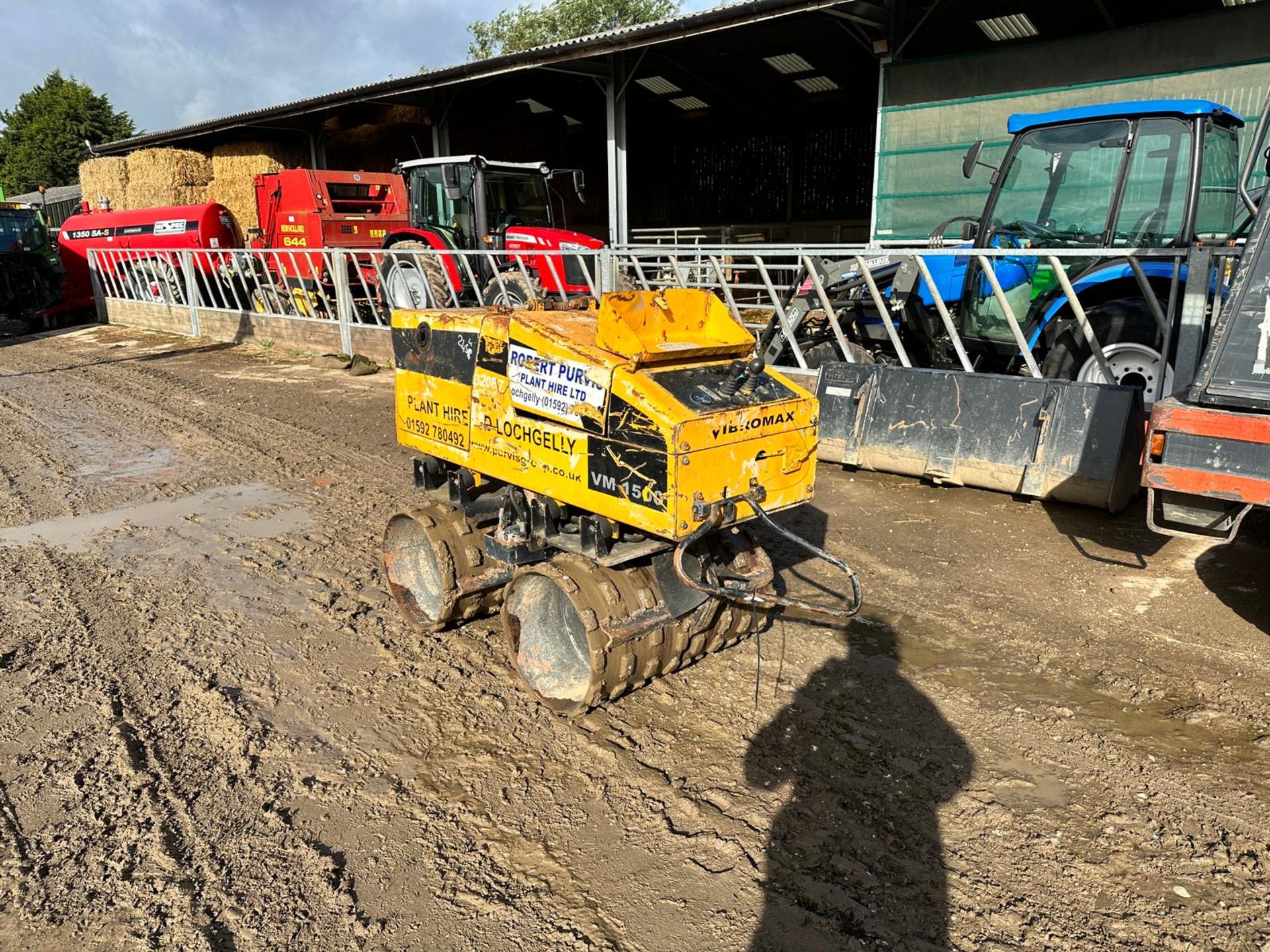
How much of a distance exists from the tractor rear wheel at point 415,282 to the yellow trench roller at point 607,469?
762 cm

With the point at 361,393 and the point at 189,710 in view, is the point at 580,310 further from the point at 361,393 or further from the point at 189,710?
the point at 361,393

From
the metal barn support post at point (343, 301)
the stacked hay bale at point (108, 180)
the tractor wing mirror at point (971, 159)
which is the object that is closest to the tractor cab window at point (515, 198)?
the metal barn support post at point (343, 301)

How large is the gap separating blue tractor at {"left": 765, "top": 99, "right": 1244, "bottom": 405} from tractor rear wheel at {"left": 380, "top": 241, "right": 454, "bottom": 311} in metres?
6.26

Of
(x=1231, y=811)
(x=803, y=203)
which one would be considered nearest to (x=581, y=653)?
(x=1231, y=811)

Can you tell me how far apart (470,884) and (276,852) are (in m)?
0.63

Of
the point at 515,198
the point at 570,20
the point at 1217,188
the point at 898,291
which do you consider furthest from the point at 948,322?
the point at 570,20

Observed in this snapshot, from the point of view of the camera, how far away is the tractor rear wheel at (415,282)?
11.2m

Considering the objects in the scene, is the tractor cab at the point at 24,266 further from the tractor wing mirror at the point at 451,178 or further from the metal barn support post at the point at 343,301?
the tractor wing mirror at the point at 451,178

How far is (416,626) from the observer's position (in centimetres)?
407

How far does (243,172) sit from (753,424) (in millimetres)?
20744

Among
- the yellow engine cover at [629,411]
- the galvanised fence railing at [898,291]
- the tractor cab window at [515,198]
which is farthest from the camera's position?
the tractor cab window at [515,198]

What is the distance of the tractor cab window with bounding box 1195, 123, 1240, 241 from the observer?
5930mm

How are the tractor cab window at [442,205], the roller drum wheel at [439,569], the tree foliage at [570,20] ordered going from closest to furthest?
the roller drum wheel at [439,569] < the tractor cab window at [442,205] < the tree foliage at [570,20]

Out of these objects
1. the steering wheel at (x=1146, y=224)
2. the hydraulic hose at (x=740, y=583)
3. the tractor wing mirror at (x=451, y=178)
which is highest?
the tractor wing mirror at (x=451, y=178)
